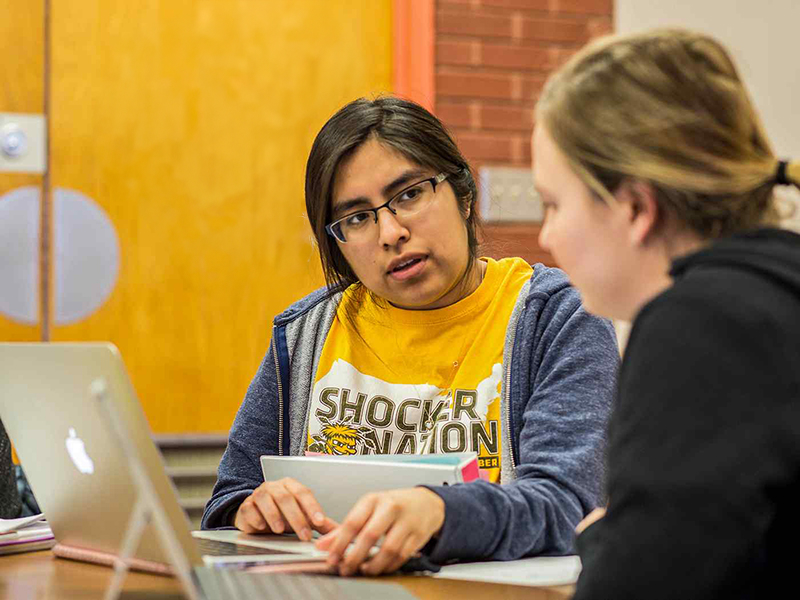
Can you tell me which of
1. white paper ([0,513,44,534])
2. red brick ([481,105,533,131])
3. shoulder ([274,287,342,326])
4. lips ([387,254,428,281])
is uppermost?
red brick ([481,105,533,131])

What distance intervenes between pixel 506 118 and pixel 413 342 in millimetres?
1767

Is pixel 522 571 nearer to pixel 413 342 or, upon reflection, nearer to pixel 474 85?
pixel 413 342

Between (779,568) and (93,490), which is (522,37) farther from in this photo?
(779,568)

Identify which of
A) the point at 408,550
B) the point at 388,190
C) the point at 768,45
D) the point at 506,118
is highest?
the point at 768,45

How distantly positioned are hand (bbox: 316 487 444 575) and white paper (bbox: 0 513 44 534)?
546 mm

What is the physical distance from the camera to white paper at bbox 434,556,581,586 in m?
1.09

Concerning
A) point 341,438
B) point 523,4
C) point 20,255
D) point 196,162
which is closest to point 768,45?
point 523,4

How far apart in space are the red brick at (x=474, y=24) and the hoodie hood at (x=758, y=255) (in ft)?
8.13

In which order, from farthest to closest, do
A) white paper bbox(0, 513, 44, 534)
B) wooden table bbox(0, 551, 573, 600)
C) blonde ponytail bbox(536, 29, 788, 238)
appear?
1. white paper bbox(0, 513, 44, 534)
2. wooden table bbox(0, 551, 573, 600)
3. blonde ponytail bbox(536, 29, 788, 238)

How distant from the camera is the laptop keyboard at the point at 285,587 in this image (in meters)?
0.94

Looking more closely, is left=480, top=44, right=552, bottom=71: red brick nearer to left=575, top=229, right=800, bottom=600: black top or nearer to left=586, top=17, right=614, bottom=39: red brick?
left=586, top=17, right=614, bottom=39: red brick

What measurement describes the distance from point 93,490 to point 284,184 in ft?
6.79

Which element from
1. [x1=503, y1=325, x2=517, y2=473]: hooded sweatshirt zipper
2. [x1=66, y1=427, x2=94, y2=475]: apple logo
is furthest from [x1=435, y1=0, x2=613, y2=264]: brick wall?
[x1=66, y1=427, x2=94, y2=475]: apple logo

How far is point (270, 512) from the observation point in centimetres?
129
